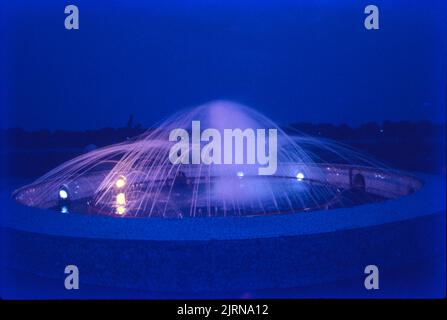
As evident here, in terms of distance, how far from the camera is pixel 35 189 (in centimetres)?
545

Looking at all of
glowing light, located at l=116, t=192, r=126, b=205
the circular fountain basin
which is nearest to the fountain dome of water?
glowing light, located at l=116, t=192, r=126, b=205

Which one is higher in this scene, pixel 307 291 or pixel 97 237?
pixel 97 237

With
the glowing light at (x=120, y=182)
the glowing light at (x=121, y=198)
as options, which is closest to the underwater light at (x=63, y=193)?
the glowing light at (x=121, y=198)

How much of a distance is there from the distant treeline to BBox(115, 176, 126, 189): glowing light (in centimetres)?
59

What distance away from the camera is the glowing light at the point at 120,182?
20.8 feet

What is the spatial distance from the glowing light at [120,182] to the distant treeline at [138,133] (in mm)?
587

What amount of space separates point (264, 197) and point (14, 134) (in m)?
2.90

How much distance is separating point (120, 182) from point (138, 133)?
0.79 metres

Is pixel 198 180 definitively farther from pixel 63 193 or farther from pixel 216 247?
pixel 216 247

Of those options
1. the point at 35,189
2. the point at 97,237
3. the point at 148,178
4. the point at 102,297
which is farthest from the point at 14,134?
the point at 148,178

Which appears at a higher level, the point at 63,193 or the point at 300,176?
the point at 300,176

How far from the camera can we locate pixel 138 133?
6.22 meters
